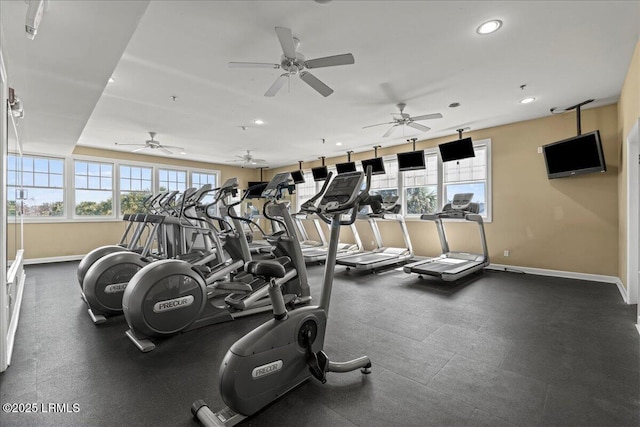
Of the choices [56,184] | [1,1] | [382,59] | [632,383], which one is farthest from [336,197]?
[56,184]

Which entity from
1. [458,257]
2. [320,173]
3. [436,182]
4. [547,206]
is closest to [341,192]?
A: [458,257]

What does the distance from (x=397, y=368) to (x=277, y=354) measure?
1.05 meters

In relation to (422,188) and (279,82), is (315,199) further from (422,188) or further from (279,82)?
(422,188)

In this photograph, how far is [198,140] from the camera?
7070mm

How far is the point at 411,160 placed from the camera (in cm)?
680

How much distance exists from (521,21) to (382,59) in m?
1.33

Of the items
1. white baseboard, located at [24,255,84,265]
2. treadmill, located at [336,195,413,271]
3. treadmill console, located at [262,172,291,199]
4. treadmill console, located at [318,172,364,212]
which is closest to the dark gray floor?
treadmill console, located at [318,172,364,212]

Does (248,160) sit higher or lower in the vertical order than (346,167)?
higher

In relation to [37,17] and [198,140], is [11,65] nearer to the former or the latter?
[37,17]

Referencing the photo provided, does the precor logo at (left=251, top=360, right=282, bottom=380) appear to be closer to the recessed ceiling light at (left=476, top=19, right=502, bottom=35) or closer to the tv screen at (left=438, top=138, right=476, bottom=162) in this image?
the recessed ceiling light at (left=476, top=19, right=502, bottom=35)

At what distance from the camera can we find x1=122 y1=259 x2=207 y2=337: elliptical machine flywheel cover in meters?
2.59

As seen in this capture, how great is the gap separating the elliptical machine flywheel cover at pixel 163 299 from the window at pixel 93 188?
655cm

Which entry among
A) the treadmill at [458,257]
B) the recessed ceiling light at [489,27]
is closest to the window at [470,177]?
the treadmill at [458,257]

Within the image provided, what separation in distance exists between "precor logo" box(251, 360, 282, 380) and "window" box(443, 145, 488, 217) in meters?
5.92
